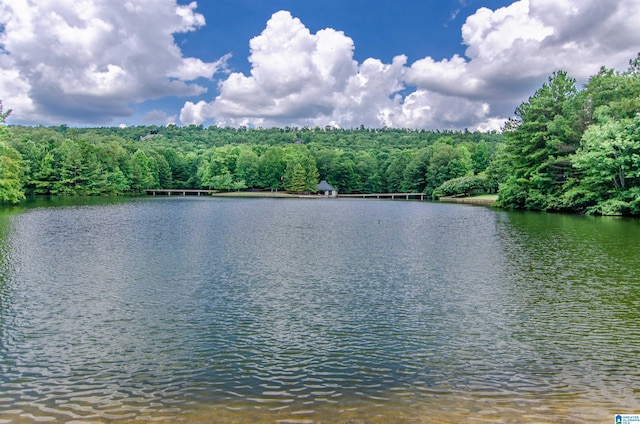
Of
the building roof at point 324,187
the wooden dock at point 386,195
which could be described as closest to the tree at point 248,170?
the building roof at point 324,187

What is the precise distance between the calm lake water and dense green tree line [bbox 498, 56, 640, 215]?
1033 inches

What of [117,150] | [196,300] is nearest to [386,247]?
[196,300]

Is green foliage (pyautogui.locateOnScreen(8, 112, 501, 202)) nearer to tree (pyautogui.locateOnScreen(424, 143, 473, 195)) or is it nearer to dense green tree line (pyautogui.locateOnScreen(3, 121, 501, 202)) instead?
dense green tree line (pyautogui.locateOnScreen(3, 121, 501, 202))

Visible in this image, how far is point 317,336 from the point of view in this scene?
11.6 m

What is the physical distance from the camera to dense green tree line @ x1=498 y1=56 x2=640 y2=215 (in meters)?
45.9

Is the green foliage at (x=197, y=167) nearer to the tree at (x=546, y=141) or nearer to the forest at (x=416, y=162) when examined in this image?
the forest at (x=416, y=162)

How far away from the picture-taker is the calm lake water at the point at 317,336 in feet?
26.4

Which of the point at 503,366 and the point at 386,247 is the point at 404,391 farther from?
the point at 386,247

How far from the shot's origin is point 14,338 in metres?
11.2

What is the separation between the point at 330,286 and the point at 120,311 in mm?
6973

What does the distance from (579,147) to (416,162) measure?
70714 millimetres

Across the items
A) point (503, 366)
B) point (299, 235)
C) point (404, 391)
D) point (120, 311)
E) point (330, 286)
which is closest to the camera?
point (404, 391)

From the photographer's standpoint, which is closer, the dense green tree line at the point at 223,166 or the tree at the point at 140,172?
the dense green tree line at the point at 223,166

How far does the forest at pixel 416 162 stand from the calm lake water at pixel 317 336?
94.3ft
